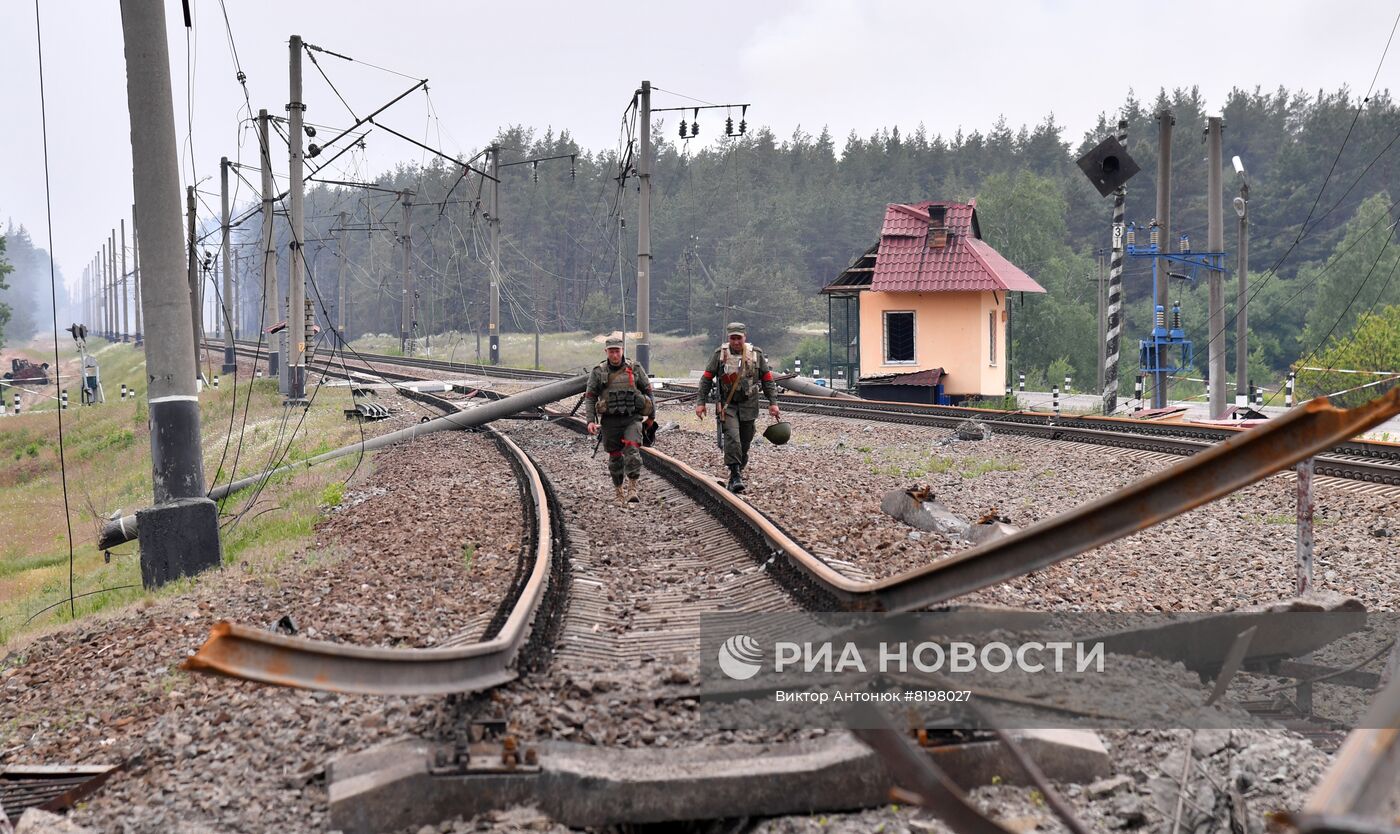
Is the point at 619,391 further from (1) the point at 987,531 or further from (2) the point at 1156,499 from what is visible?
(2) the point at 1156,499

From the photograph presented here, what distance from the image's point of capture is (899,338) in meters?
32.6

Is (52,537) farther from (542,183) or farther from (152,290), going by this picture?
(542,183)

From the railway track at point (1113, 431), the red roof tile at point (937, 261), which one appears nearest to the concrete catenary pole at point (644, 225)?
the railway track at point (1113, 431)

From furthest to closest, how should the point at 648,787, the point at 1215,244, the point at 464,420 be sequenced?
the point at 1215,244 < the point at 464,420 < the point at 648,787

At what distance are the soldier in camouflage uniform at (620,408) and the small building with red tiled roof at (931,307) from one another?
64.3 ft

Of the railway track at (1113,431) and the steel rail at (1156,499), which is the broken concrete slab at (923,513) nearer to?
the railway track at (1113,431)

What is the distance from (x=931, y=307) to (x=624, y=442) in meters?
21.1

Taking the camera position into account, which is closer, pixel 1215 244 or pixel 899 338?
pixel 1215 244

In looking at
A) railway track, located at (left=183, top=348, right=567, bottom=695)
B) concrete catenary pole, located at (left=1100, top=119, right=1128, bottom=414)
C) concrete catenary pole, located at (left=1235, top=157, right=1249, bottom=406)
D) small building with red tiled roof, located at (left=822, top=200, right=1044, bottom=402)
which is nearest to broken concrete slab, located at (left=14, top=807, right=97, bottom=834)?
railway track, located at (left=183, top=348, right=567, bottom=695)

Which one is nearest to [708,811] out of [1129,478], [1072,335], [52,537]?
[1129,478]

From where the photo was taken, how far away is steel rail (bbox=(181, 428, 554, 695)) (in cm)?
385

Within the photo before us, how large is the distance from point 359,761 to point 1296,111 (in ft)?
323

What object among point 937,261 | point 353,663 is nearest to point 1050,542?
point 353,663

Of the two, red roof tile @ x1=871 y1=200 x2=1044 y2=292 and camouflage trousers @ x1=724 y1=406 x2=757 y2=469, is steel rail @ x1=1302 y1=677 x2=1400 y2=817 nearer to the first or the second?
camouflage trousers @ x1=724 y1=406 x2=757 y2=469
